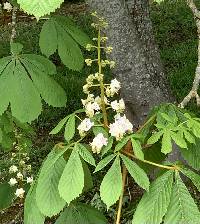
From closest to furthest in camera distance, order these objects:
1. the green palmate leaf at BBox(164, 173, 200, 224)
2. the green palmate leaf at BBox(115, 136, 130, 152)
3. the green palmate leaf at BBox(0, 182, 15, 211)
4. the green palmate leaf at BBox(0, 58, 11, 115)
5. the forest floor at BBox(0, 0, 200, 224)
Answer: the green palmate leaf at BBox(164, 173, 200, 224)
the green palmate leaf at BBox(115, 136, 130, 152)
the green palmate leaf at BBox(0, 58, 11, 115)
the green palmate leaf at BBox(0, 182, 15, 211)
the forest floor at BBox(0, 0, 200, 224)

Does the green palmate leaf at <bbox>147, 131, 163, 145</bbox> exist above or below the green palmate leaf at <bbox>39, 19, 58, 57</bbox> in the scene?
below

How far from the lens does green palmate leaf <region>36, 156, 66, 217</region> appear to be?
1.67 meters

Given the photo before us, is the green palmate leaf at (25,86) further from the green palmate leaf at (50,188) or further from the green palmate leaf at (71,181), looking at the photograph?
the green palmate leaf at (71,181)

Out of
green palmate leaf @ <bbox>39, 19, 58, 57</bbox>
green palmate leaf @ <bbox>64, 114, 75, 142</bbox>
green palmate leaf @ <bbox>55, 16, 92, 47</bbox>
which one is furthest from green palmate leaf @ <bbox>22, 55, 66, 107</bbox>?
green palmate leaf @ <bbox>64, 114, 75, 142</bbox>

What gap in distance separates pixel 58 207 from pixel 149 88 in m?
1.62

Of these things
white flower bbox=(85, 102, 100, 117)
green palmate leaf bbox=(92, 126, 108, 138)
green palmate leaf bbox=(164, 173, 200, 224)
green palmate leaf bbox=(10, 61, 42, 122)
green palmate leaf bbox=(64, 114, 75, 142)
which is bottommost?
green palmate leaf bbox=(164, 173, 200, 224)

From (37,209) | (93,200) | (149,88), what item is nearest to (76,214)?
(37,209)

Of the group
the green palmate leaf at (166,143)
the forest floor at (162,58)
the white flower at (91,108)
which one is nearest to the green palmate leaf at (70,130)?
the white flower at (91,108)

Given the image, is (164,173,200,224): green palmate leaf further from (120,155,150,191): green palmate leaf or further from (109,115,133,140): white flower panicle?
(109,115,133,140): white flower panicle

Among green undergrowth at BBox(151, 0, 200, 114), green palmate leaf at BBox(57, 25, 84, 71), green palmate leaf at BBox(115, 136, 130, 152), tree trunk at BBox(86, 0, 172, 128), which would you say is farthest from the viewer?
green undergrowth at BBox(151, 0, 200, 114)

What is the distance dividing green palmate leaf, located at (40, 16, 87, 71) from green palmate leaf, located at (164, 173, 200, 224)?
1149mm

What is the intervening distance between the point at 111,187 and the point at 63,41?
3.75 ft

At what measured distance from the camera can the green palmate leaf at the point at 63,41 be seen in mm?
2453

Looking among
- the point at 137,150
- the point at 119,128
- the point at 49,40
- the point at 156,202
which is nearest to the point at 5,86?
the point at 49,40
